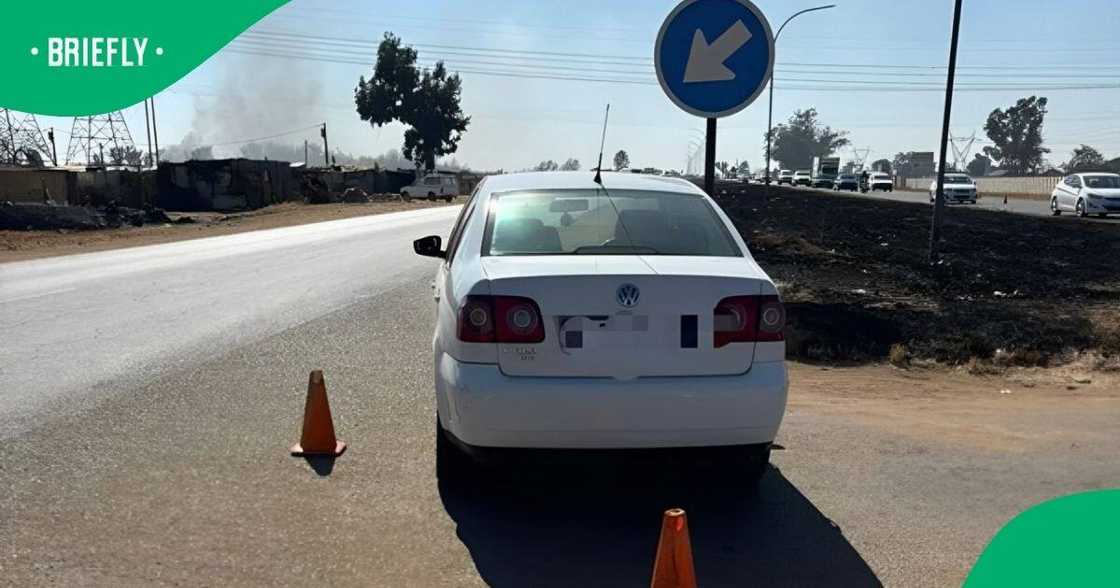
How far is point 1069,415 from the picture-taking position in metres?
6.22

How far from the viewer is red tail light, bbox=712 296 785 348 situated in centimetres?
406

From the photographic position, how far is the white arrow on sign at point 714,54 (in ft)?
20.7

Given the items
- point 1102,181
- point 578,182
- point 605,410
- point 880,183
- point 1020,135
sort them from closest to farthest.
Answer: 1. point 605,410
2. point 578,182
3. point 1102,181
4. point 880,183
5. point 1020,135

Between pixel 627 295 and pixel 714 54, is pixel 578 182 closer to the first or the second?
pixel 627 295

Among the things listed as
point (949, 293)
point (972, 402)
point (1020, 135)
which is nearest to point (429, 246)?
point (972, 402)

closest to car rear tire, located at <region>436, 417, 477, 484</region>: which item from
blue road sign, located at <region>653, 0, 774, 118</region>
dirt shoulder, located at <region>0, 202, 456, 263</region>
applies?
blue road sign, located at <region>653, 0, 774, 118</region>

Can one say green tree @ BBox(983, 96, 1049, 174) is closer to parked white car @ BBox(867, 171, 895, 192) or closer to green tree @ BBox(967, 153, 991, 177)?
green tree @ BBox(967, 153, 991, 177)

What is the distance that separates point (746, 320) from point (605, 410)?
78 cm

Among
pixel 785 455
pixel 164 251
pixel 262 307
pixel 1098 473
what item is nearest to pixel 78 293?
pixel 262 307

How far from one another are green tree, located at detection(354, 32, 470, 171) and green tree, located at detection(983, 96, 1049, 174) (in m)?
105

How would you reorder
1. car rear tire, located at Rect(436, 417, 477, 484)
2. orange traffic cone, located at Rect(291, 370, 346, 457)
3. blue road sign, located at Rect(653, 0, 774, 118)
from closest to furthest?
car rear tire, located at Rect(436, 417, 477, 484)
orange traffic cone, located at Rect(291, 370, 346, 457)
blue road sign, located at Rect(653, 0, 774, 118)

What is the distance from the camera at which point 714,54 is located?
637cm

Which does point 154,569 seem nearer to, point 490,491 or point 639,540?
point 490,491

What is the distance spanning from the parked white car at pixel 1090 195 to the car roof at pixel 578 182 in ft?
93.8
